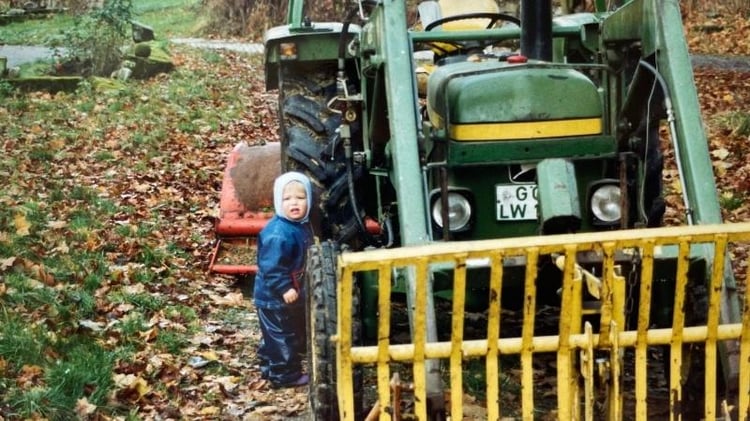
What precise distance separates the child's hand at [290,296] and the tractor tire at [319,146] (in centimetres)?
52

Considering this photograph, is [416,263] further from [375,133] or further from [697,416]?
[375,133]

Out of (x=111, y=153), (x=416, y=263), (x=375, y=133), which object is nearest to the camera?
(x=416, y=263)

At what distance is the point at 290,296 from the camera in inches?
194

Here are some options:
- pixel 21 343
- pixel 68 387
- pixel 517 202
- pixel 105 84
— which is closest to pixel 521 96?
pixel 517 202

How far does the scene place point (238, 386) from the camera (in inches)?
200

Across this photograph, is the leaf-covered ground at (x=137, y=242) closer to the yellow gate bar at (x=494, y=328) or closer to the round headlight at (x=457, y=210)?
the round headlight at (x=457, y=210)

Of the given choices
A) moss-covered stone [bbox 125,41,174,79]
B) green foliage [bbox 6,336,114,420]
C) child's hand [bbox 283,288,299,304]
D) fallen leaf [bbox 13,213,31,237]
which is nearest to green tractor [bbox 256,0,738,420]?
child's hand [bbox 283,288,299,304]

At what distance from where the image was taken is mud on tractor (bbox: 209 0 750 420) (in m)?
3.22

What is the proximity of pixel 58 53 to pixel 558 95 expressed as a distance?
1270cm

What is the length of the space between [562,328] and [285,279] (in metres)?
2.04

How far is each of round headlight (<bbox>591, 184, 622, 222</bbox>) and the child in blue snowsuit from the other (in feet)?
4.85

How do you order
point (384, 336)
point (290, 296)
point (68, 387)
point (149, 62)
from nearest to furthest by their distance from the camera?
1. point (384, 336)
2. point (68, 387)
3. point (290, 296)
4. point (149, 62)

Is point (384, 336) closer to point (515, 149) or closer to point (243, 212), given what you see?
point (515, 149)

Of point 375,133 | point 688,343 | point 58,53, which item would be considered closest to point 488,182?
point 375,133
